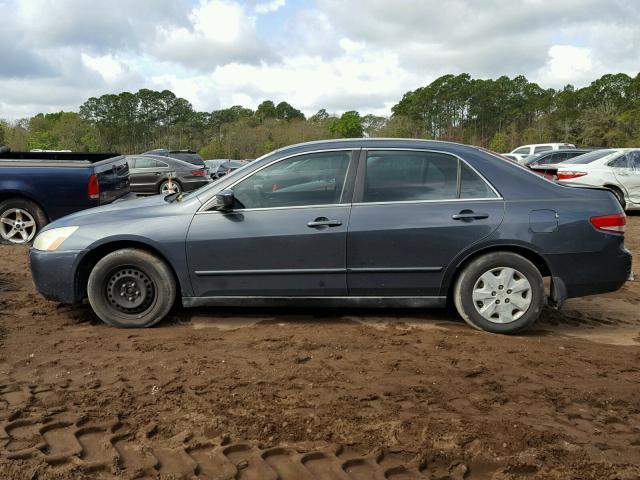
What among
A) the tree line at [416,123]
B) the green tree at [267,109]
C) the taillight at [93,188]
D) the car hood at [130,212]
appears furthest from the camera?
the green tree at [267,109]

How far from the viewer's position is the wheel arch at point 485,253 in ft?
16.0

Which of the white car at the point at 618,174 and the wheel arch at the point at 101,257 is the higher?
the white car at the point at 618,174

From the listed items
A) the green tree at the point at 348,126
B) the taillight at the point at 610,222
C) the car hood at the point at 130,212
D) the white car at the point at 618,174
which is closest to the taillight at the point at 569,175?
the white car at the point at 618,174

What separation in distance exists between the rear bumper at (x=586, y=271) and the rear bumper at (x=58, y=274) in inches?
153

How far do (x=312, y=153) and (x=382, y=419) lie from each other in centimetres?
255

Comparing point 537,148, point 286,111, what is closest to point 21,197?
point 537,148

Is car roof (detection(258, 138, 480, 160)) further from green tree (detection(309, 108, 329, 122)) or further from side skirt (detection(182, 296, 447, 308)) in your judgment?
green tree (detection(309, 108, 329, 122))

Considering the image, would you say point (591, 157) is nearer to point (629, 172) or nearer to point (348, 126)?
point (629, 172)

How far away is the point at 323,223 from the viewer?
16.1ft

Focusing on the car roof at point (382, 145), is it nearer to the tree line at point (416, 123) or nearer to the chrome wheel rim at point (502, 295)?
the chrome wheel rim at point (502, 295)

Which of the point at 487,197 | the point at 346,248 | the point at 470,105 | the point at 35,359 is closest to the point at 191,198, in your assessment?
the point at 346,248

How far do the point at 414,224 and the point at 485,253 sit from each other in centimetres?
62

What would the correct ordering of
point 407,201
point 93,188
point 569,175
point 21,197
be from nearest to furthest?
point 407,201, point 93,188, point 21,197, point 569,175

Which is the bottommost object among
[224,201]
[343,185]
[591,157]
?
[224,201]
